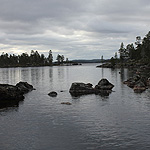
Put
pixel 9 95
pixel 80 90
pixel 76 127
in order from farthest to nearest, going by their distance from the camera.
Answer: pixel 80 90, pixel 9 95, pixel 76 127

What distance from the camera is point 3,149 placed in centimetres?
1986

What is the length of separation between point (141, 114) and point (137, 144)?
473 inches

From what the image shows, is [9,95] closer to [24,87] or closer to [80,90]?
[24,87]

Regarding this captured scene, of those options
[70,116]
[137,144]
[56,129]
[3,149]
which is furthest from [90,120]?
[3,149]

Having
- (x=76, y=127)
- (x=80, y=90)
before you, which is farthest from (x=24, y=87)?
(x=76, y=127)

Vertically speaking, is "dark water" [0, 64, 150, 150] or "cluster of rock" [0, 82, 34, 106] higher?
"cluster of rock" [0, 82, 34, 106]

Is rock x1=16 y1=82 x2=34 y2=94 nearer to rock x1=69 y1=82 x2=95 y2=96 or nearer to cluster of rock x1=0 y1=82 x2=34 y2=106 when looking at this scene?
cluster of rock x1=0 y1=82 x2=34 y2=106

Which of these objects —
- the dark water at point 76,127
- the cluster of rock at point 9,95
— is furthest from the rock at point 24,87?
the dark water at point 76,127

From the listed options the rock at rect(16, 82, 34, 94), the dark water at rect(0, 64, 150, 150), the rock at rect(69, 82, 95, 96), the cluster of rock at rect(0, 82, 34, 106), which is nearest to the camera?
the dark water at rect(0, 64, 150, 150)

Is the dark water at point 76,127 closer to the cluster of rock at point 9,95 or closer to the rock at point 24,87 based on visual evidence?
the cluster of rock at point 9,95

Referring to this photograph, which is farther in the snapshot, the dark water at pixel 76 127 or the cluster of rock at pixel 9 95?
the cluster of rock at pixel 9 95

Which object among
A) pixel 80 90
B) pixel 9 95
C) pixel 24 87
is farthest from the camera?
pixel 24 87

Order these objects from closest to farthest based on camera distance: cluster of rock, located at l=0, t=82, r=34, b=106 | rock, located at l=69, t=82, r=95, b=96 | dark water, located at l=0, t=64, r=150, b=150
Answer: dark water, located at l=0, t=64, r=150, b=150
cluster of rock, located at l=0, t=82, r=34, b=106
rock, located at l=69, t=82, r=95, b=96

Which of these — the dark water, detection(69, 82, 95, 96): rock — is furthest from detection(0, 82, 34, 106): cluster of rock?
detection(69, 82, 95, 96): rock
